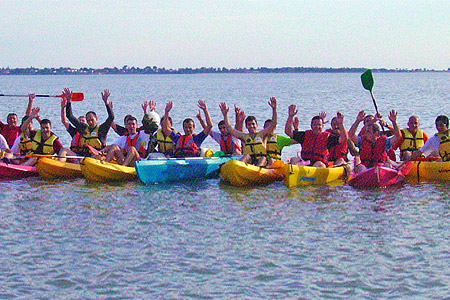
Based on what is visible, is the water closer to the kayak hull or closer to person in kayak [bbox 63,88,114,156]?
the kayak hull

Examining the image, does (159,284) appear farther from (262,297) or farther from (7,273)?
(7,273)

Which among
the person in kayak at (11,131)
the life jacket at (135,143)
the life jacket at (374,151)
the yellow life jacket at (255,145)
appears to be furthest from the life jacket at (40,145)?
the life jacket at (374,151)

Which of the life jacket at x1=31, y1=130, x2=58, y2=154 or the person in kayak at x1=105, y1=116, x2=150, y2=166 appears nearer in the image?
the person in kayak at x1=105, y1=116, x2=150, y2=166

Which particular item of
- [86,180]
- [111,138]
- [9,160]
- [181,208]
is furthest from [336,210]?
[111,138]

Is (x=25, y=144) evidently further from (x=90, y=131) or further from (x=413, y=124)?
(x=413, y=124)

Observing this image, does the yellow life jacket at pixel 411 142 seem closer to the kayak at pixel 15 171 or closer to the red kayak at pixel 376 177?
the red kayak at pixel 376 177

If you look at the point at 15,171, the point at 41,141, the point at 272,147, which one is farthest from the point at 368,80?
the point at 15,171

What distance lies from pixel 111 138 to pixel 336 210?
1145 centimetres

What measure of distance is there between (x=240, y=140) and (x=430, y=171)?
10.5ft

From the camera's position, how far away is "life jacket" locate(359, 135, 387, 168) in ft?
40.5

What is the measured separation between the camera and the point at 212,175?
1312cm

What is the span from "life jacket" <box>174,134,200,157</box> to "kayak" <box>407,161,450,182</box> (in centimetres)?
365

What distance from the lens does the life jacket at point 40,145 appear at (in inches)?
535

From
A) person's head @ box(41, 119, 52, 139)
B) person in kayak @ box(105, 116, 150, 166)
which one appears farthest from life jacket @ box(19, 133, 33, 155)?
person in kayak @ box(105, 116, 150, 166)
